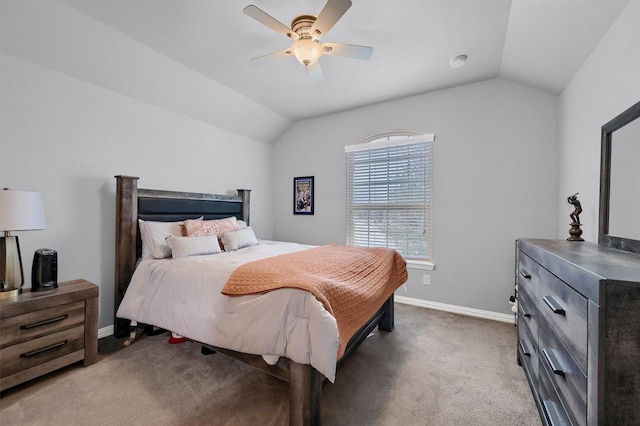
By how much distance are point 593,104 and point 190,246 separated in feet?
11.8

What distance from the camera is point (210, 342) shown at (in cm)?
188

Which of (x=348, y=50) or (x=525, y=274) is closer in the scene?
(x=525, y=274)

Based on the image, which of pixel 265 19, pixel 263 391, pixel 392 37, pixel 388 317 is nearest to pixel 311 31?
pixel 265 19

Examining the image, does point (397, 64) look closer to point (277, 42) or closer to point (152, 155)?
point (277, 42)

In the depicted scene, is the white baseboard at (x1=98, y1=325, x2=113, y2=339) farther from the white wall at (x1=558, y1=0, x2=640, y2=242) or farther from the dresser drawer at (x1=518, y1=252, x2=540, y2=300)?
the white wall at (x1=558, y1=0, x2=640, y2=242)

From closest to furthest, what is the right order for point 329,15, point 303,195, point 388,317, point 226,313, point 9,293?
point 329,15
point 226,313
point 9,293
point 388,317
point 303,195

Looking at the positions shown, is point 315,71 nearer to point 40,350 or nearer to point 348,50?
point 348,50

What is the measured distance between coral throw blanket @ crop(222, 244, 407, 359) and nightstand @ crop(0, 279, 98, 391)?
4.29ft

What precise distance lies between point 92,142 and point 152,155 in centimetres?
56

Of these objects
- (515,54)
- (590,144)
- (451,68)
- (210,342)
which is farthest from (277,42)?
(590,144)

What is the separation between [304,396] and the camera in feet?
4.82

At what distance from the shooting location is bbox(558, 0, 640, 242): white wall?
1553mm

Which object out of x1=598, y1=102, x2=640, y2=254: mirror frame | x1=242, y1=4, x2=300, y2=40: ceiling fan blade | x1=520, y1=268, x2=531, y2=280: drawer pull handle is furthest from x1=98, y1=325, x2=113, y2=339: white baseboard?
x1=598, y1=102, x2=640, y2=254: mirror frame

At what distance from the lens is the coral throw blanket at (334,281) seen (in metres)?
1.61
